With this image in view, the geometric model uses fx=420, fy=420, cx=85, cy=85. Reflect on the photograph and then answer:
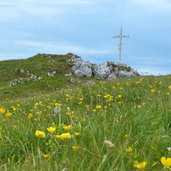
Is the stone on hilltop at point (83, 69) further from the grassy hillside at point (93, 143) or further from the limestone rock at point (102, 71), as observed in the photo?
the grassy hillside at point (93, 143)

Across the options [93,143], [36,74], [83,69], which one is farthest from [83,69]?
[93,143]

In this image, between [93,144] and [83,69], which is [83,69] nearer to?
[83,69]

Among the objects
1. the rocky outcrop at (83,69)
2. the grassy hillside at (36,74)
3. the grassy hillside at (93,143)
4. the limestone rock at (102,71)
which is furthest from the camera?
the limestone rock at (102,71)

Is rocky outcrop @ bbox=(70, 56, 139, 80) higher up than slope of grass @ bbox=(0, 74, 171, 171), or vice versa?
slope of grass @ bbox=(0, 74, 171, 171)

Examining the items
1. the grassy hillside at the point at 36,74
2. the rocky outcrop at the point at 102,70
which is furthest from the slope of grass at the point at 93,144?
the rocky outcrop at the point at 102,70

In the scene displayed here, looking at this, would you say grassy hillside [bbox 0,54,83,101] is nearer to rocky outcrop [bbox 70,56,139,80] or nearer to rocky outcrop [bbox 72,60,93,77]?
rocky outcrop [bbox 72,60,93,77]

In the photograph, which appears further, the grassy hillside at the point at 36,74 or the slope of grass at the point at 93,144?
the grassy hillside at the point at 36,74

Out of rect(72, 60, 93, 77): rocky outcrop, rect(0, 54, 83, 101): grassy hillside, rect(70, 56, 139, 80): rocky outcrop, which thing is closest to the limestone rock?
rect(70, 56, 139, 80): rocky outcrop

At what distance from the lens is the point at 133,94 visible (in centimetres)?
1173

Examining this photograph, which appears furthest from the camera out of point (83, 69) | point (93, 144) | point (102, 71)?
point (102, 71)

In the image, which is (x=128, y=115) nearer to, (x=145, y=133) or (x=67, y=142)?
(x=145, y=133)

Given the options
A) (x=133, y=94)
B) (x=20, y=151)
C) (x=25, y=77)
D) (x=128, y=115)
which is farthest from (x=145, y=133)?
(x=25, y=77)

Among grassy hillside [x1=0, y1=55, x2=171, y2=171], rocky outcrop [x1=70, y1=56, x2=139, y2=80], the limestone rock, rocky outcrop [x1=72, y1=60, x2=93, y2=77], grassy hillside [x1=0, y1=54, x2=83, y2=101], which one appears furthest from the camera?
the limestone rock

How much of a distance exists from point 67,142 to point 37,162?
2.80 feet
